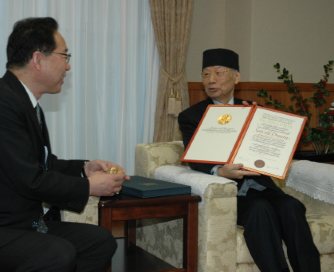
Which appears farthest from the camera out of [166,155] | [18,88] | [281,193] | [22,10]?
[22,10]

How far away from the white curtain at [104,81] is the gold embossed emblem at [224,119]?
→ 1.41m

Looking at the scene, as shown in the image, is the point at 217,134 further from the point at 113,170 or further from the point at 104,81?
the point at 104,81

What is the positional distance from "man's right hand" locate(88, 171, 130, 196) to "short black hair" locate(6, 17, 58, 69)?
575 millimetres

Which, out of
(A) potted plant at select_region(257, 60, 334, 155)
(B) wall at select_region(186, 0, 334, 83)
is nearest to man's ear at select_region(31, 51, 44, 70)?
(A) potted plant at select_region(257, 60, 334, 155)

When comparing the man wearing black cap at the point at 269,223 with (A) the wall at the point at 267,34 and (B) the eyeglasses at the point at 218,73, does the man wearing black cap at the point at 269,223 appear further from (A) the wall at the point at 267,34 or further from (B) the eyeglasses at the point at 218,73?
(A) the wall at the point at 267,34

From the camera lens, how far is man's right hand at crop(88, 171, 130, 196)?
220cm

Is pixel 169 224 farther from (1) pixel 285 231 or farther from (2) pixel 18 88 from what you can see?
(2) pixel 18 88

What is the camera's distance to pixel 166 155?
3260 mm

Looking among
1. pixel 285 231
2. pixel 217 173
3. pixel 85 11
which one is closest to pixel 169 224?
pixel 217 173

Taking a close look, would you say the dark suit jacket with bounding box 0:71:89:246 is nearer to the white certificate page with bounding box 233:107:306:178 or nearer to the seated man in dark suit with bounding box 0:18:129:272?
the seated man in dark suit with bounding box 0:18:129:272

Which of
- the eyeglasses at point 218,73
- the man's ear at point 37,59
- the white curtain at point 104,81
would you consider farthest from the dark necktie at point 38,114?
the white curtain at point 104,81

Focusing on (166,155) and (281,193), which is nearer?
(281,193)

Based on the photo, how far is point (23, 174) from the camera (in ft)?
6.48

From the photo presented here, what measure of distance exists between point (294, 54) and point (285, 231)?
2221 mm
